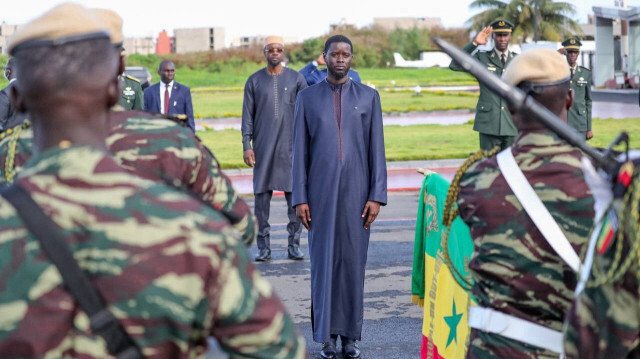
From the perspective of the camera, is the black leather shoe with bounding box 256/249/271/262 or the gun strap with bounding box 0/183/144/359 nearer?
the gun strap with bounding box 0/183/144/359

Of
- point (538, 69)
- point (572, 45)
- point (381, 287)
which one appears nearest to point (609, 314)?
point (538, 69)

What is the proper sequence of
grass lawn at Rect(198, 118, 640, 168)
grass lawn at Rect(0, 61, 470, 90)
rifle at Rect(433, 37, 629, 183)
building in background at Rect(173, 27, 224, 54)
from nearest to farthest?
rifle at Rect(433, 37, 629, 183) → grass lawn at Rect(198, 118, 640, 168) → grass lawn at Rect(0, 61, 470, 90) → building in background at Rect(173, 27, 224, 54)

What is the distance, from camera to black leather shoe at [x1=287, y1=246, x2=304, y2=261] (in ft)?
30.7

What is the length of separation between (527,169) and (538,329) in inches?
20.1

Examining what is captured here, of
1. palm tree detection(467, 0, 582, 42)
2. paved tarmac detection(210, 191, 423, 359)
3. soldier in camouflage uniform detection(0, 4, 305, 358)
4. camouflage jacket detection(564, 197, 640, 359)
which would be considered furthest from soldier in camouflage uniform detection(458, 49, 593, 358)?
palm tree detection(467, 0, 582, 42)

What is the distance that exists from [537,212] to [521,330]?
38 centimetres

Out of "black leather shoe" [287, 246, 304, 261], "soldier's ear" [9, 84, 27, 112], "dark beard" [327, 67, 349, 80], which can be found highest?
"soldier's ear" [9, 84, 27, 112]

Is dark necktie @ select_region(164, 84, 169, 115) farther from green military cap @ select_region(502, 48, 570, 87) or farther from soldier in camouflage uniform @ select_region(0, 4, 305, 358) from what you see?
soldier in camouflage uniform @ select_region(0, 4, 305, 358)

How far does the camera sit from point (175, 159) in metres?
2.92

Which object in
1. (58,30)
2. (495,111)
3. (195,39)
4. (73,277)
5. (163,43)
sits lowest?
(163,43)

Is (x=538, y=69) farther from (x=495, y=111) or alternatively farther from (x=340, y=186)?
(x=495, y=111)

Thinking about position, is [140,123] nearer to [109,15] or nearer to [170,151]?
[170,151]

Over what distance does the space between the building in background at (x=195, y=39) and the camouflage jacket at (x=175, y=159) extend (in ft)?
564

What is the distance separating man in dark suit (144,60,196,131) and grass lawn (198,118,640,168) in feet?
13.6
